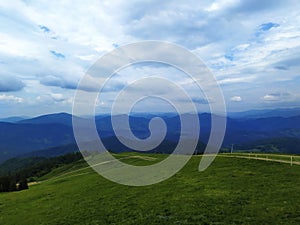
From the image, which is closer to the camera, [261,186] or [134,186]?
[261,186]

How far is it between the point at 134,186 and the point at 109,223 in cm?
2445

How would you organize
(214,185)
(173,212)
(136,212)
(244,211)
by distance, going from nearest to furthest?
1. (244,211)
2. (173,212)
3. (136,212)
4. (214,185)

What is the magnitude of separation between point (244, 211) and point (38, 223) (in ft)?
98.4

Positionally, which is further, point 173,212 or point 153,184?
point 153,184

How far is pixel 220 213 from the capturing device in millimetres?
31125

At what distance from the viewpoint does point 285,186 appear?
3872 centimetres

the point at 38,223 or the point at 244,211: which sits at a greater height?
the point at 244,211

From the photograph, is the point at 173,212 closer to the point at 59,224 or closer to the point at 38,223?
the point at 59,224

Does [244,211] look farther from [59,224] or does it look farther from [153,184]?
[153,184]

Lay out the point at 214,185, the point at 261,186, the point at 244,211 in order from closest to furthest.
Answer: the point at 244,211, the point at 261,186, the point at 214,185

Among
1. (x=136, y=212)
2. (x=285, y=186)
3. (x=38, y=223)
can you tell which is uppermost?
(x=285, y=186)

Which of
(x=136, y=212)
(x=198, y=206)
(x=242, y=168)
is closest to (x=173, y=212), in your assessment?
(x=198, y=206)

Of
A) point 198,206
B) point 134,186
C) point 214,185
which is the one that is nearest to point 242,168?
point 214,185

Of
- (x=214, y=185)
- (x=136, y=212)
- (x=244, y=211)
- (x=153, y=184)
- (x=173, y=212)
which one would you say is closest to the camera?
(x=244, y=211)
